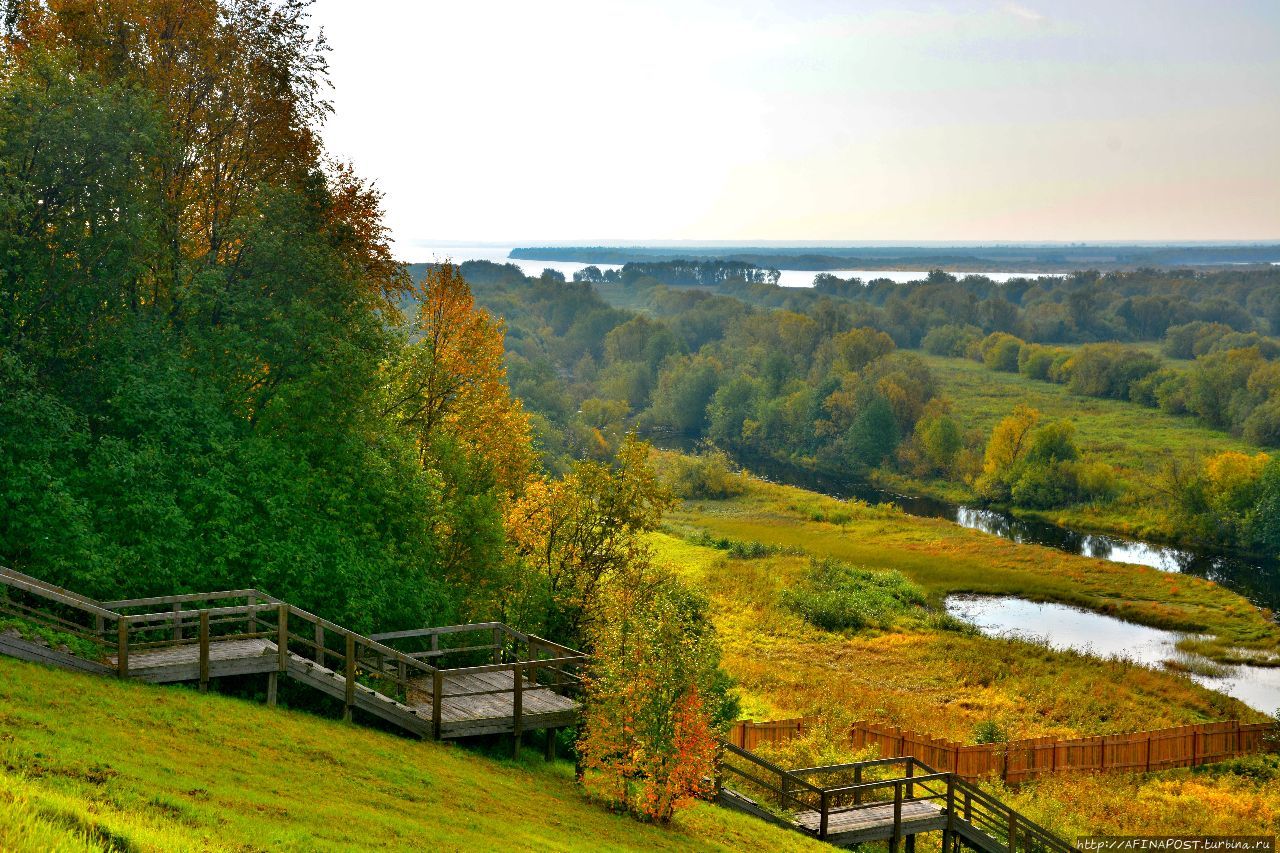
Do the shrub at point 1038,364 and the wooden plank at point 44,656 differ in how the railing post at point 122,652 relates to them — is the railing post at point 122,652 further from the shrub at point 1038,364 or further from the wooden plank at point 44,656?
the shrub at point 1038,364

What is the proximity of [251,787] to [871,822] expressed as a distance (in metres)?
12.7

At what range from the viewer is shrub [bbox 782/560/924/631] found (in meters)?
50.7

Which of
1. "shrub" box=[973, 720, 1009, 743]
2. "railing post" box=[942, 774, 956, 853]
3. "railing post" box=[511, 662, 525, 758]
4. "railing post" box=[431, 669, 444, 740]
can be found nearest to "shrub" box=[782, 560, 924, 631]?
"shrub" box=[973, 720, 1009, 743]

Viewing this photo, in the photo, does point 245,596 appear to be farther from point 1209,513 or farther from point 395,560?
point 1209,513

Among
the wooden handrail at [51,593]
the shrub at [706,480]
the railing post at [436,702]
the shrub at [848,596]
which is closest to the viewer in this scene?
the wooden handrail at [51,593]

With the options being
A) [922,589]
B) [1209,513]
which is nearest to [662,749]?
[922,589]

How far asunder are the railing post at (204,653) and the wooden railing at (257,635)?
2 cm

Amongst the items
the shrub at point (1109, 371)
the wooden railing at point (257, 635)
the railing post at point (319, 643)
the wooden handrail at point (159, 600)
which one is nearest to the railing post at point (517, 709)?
the wooden railing at point (257, 635)

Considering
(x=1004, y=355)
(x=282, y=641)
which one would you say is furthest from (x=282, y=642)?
(x=1004, y=355)

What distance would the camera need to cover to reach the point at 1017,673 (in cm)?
4212

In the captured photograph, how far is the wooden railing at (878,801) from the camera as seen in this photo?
66.3 ft

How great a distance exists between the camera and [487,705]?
19.2 metres

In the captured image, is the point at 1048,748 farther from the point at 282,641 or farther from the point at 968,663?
the point at 282,641

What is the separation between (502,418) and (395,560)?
1216cm
